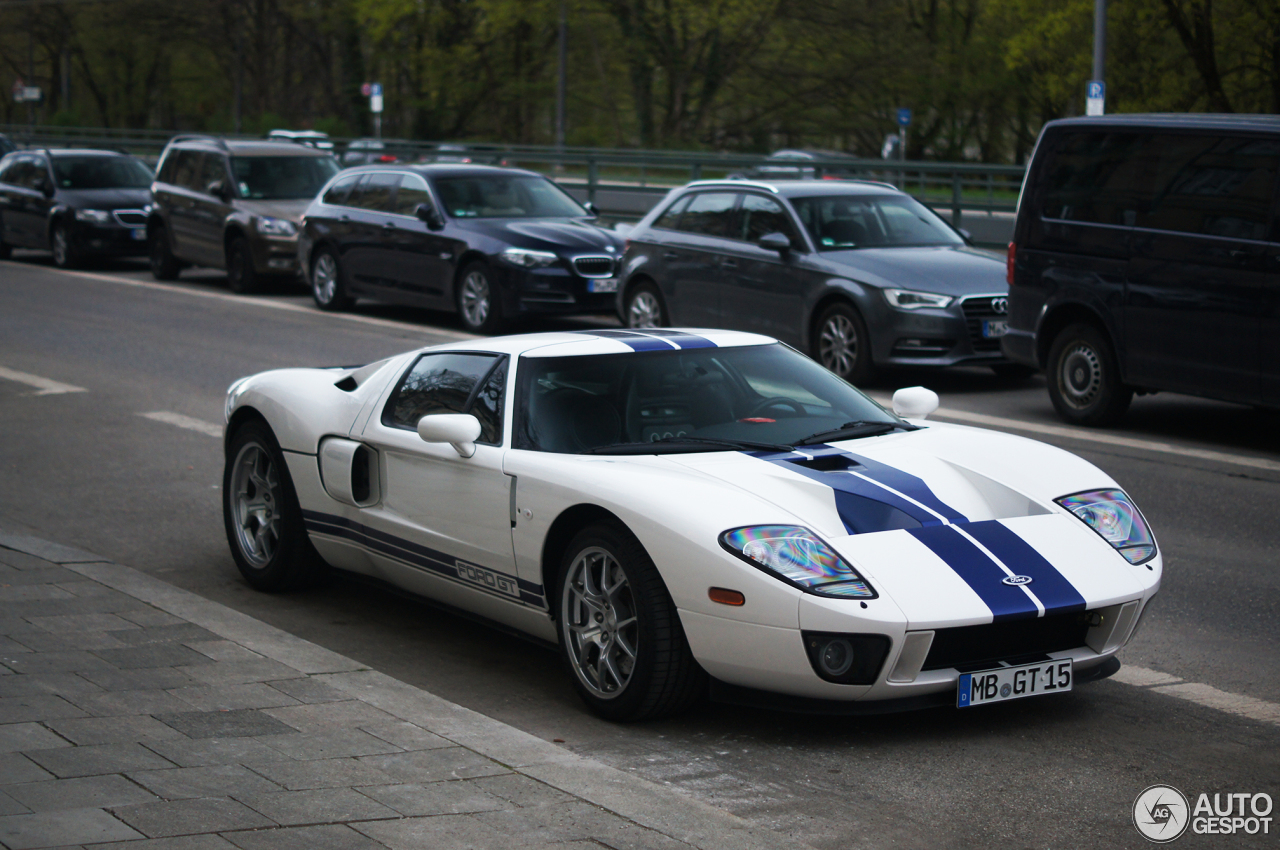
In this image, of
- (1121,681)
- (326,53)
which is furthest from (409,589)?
(326,53)

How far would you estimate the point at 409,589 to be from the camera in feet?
19.8

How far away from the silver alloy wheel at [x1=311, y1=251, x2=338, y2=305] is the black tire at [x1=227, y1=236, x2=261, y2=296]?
6.27 ft

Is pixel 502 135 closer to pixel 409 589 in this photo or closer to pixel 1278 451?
pixel 1278 451

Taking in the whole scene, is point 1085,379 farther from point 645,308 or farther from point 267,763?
point 267,763

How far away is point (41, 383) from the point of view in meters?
12.9

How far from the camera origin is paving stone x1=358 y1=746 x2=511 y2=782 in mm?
4121

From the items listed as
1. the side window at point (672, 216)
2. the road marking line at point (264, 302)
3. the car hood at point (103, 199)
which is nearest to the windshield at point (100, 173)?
the car hood at point (103, 199)

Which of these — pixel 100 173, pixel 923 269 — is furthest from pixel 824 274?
pixel 100 173

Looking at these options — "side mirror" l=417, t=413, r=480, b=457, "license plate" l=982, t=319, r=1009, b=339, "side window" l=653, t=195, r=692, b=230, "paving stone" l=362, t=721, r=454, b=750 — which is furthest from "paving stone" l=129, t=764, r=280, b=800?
"side window" l=653, t=195, r=692, b=230

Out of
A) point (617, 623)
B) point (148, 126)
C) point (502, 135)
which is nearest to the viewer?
point (617, 623)

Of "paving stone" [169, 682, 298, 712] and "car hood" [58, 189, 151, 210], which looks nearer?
"paving stone" [169, 682, 298, 712]

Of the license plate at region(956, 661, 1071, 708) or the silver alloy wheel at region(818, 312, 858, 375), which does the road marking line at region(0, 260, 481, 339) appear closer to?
the silver alloy wheel at region(818, 312, 858, 375)

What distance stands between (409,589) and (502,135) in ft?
156

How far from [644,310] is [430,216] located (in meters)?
3.06
